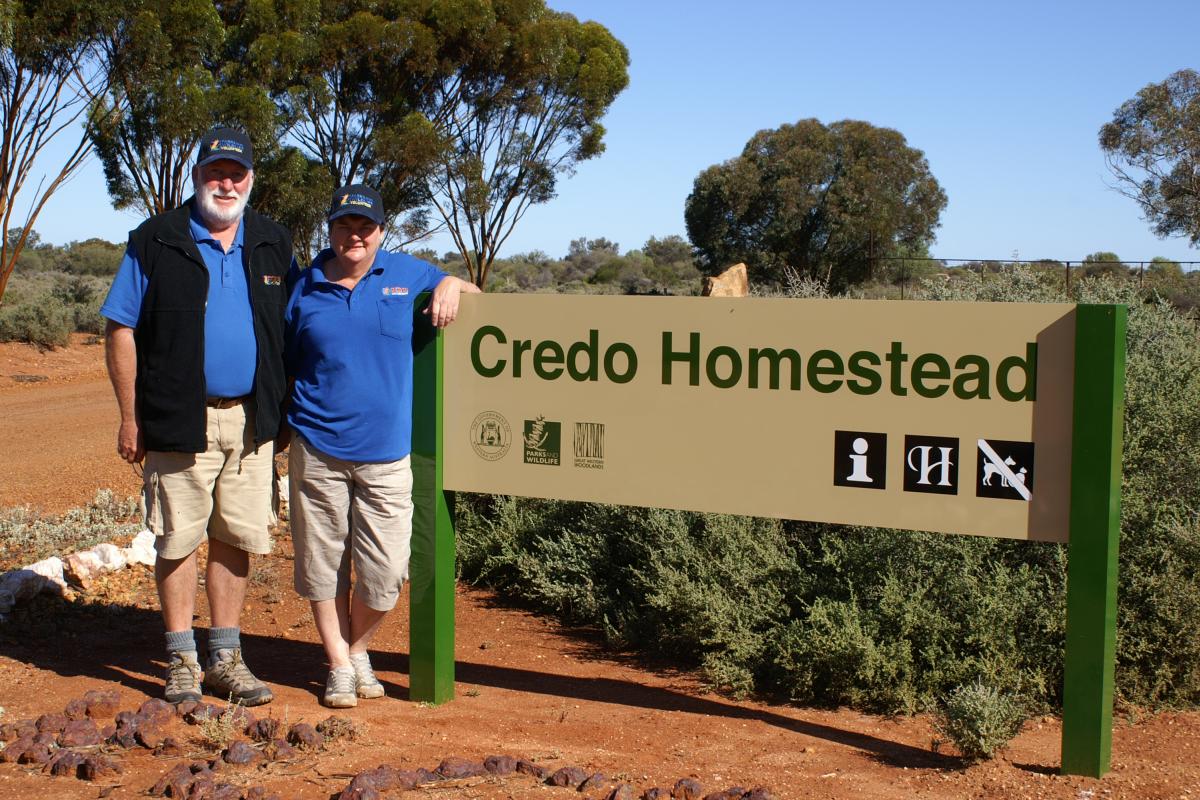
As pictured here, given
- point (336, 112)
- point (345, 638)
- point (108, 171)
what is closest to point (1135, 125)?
point (336, 112)

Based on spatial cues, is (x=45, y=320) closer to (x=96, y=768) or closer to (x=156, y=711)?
(x=156, y=711)

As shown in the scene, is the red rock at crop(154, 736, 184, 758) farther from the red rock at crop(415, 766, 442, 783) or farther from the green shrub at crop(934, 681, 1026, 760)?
the green shrub at crop(934, 681, 1026, 760)

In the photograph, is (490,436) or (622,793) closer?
(622,793)

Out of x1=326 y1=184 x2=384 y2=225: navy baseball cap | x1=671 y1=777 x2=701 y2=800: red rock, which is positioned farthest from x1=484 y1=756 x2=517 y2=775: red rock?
x1=326 y1=184 x2=384 y2=225: navy baseball cap

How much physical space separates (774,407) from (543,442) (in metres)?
0.91

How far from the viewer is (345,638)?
→ 4.61 meters

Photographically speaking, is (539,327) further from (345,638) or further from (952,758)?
(952,758)

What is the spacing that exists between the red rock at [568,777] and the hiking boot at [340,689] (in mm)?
1109

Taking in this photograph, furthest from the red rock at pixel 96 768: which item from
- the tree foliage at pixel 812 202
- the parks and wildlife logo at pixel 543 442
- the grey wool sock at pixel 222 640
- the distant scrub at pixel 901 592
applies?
the tree foliage at pixel 812 202

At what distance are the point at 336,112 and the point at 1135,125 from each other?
23.4 metres

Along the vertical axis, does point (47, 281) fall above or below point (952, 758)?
above

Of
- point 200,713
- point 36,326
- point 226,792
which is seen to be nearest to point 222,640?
point 200,713

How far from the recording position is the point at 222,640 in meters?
4.50

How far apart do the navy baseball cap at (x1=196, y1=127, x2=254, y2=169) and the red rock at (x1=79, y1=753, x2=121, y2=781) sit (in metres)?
2.12
